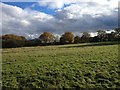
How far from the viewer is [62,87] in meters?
15.2

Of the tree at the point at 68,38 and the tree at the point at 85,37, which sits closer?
the tree at the point at 85,37

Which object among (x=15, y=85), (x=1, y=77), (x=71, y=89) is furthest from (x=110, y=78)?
(x=1, y=77)

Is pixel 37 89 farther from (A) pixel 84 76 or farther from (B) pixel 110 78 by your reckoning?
(B) pixel 110 78

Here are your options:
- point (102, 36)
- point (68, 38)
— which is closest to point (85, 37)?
point (102, 36)

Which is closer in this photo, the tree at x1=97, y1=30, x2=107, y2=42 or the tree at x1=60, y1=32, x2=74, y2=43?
the tree at x1=97, y1=30, x2=107, y2=42

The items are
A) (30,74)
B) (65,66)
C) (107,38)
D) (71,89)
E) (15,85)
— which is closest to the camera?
(71,89)

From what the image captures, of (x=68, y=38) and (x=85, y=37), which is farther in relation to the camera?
(x=68, y=38)

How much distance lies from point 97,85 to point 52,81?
10.2 feet

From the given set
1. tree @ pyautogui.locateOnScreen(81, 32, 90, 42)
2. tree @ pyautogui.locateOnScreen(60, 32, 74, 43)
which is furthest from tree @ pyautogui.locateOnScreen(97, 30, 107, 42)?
tree @ pyautogui.locateOnScreen(60, 32, 74, 43)

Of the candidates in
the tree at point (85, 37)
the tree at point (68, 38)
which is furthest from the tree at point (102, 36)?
the tree at point (68, 38)

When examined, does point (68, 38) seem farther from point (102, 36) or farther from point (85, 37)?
point (102, 36)

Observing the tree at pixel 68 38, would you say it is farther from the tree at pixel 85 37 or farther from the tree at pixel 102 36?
the tree at pixel 102 36

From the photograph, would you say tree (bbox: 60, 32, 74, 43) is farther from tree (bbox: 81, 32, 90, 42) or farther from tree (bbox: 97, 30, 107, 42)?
tree (bbox: 97, 30, 107, 42)

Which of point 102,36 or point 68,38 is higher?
point 102,36
